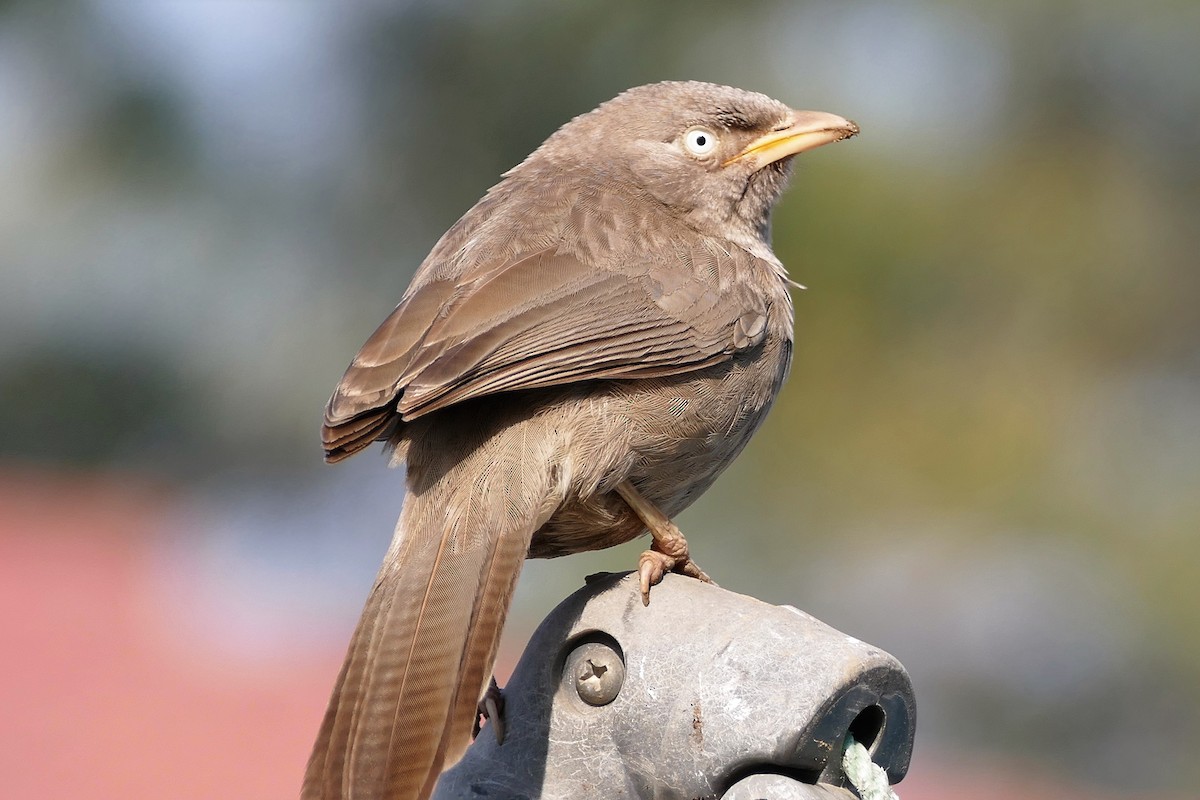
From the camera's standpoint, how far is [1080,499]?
10680 millimetres

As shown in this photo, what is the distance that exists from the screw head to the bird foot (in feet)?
0.66

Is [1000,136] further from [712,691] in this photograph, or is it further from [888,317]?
[712,691]

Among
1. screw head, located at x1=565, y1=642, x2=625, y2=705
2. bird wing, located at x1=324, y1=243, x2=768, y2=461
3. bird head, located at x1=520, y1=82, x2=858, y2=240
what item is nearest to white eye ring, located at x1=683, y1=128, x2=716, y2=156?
bird head, located at x1=520, y1=82, x2=858, y2=240

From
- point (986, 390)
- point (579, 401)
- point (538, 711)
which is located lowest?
point (986, 390)

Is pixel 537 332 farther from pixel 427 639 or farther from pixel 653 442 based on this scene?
pixel 427 639

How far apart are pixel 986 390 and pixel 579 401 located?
8.24 metres

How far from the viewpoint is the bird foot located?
3111 mm

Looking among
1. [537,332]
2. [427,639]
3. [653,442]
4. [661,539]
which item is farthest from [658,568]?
[537,332]

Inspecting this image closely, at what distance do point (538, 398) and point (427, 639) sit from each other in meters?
0.74

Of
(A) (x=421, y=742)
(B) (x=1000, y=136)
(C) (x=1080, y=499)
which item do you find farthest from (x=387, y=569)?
(B) (x=1000, y=136)

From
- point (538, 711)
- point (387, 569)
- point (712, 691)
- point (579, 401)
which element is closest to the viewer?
point (712, 691)

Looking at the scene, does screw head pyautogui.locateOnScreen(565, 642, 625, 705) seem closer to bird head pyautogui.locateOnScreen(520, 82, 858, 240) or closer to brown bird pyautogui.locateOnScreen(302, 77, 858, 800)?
brown bird pyautogui.locateOnScreen(302, 77, 858, 800)

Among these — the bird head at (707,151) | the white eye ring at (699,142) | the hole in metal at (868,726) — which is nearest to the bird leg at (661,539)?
the hole in metal at (868,726)

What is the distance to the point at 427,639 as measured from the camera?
3.10 m
